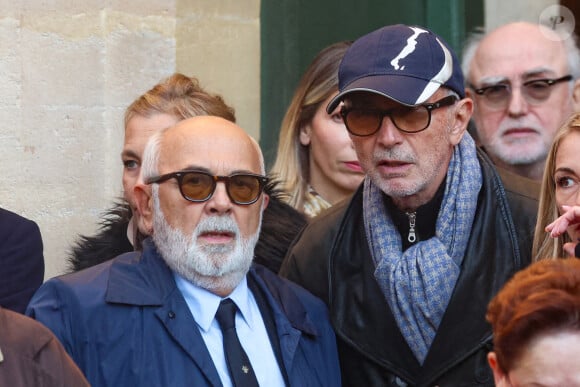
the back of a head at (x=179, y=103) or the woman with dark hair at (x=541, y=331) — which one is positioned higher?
the back of a head at (x=179, y=103)

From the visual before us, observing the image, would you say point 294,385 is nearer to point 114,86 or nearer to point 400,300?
point 400,300

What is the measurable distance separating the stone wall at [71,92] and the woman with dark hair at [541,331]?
10.9 feet

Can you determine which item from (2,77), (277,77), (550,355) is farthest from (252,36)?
(550,355)

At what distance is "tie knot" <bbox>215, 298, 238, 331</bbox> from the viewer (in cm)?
431

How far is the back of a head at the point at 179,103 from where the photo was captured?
17.0 feet

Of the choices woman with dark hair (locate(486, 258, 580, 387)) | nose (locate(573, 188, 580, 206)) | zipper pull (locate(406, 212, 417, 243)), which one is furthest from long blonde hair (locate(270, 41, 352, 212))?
woman with dark hair (locate(486, 258, 580, 387))

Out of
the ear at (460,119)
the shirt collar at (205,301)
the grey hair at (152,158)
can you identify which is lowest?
the shirt collar at (205,301)

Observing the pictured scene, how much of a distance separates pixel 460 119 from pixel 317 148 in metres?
1.29

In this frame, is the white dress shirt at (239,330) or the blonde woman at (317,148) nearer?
the white dress shirt at (239,330)

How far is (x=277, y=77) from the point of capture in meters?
7.05

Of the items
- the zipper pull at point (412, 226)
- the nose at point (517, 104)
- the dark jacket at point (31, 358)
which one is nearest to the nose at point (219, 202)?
the zipper pull at point (412, 226)

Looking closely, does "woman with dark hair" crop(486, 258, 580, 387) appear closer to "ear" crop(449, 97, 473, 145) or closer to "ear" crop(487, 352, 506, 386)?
"ear" crop(487, 352, 506, 386)

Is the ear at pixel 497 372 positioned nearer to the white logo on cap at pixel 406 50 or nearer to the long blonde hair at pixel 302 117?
the white logo on cap at pixel 406 50

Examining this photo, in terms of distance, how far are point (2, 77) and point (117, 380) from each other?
243cm
